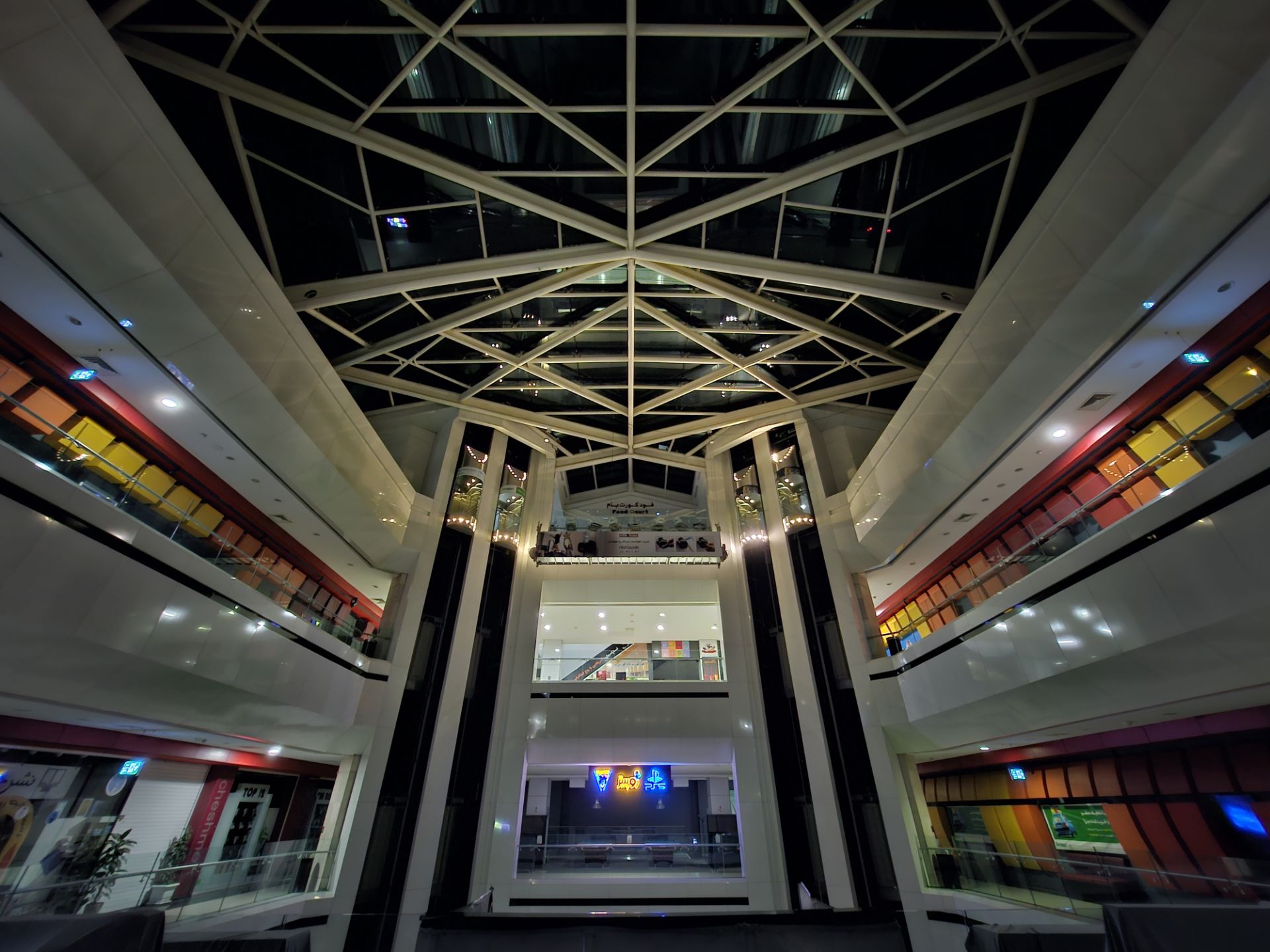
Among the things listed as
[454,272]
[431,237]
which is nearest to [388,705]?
[454,272]

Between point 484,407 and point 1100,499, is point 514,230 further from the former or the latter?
point 1100,499

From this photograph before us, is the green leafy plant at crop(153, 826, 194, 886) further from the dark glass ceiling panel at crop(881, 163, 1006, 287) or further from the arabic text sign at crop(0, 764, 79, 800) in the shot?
the dark glass ceiling panel at crop(881, 163, 1006, 287)

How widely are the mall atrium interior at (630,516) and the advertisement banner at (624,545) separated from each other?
0.12 meters

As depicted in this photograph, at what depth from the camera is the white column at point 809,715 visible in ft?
44.9

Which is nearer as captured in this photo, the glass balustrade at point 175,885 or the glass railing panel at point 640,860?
the glass balustrade at point 175,885

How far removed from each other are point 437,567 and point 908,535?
1422 cm

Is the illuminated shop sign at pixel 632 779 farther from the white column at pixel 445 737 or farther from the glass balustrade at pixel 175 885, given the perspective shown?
the glass balustrade at pixel 175 885

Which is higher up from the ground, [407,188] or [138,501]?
[407,188]

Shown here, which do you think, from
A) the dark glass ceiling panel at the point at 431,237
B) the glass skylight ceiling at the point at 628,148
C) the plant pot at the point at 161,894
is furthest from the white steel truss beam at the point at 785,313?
the plant pot at the point at 161,894

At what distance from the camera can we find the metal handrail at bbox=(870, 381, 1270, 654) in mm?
7129

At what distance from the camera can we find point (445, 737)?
15.1 m

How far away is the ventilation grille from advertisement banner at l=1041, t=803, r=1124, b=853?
30.3ft

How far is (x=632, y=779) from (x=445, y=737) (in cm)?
824

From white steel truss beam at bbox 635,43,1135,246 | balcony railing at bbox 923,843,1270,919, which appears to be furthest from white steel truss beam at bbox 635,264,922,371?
balcony railing at bbox 923,843,1270,919
